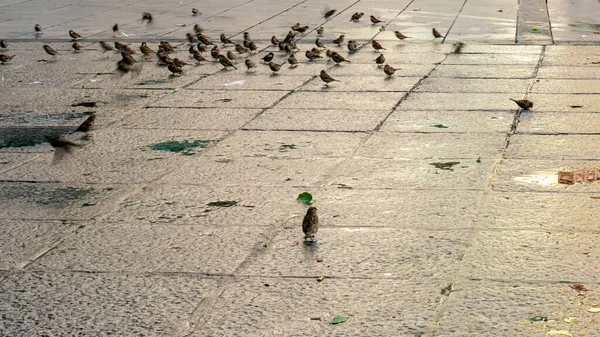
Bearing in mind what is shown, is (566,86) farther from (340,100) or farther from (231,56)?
(231,56)

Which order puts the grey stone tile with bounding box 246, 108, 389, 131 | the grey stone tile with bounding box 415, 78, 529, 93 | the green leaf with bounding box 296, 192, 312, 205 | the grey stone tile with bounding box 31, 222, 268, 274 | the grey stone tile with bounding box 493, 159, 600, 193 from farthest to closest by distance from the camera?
the grey stone tile with bounding box 415, 78, 529, 93
the grey stone tile with bounding box 246, 108, 389, 131
the grey stone tile with bounding box 493, 159, 600, 193
the green leaf with bounding box 296, 192, 312, 205
the grey stone tile with bounding box 31, 222, 268, 274

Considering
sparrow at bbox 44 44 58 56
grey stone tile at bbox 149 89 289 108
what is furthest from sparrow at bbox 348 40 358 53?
sparrow at bbox 44 44 58 56

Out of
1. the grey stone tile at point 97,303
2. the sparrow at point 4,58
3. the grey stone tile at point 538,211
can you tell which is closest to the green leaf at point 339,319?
the grey stone tile at point 97,303

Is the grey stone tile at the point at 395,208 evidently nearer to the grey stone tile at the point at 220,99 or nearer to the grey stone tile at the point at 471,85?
the grey stone tile at the point at 220,99

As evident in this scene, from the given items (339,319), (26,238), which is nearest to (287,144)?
(26,238)

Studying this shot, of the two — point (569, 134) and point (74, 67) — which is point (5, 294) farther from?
point (74, 67)

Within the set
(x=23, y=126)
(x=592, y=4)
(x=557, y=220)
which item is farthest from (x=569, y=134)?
(x=592, y=4)

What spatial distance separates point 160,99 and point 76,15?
8.82 meters

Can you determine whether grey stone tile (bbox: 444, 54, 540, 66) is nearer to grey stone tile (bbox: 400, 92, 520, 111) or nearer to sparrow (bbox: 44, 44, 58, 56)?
grey stone tile (bbox: 400, 92, 520, 111)

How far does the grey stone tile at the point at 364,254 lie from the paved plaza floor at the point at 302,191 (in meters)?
0.02

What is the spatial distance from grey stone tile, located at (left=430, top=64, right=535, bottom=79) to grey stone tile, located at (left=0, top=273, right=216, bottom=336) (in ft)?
23.4

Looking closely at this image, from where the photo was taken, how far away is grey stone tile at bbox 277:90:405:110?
1011 cm

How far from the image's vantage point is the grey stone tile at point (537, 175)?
22.7 feet

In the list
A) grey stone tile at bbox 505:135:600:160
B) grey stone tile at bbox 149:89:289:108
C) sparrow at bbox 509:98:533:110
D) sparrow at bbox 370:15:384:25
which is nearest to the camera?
grey stone tile at bbox 505:135:600:160
